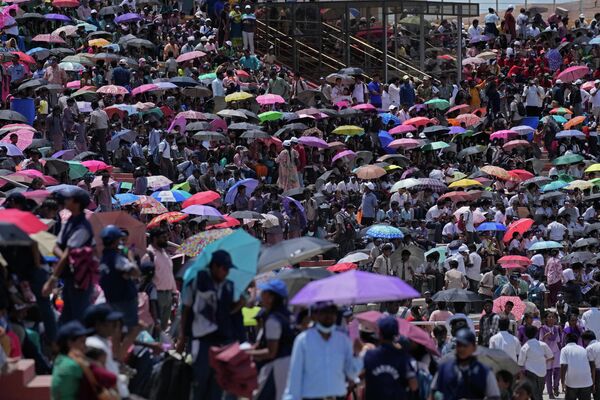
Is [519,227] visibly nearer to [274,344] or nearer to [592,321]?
[592,321]

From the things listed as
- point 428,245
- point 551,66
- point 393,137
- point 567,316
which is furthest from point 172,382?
point 551,66

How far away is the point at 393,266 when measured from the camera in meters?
26.3

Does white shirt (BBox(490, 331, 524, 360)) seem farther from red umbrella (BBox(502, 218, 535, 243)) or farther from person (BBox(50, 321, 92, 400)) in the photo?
person (BBox(50, 321, 92, 400))

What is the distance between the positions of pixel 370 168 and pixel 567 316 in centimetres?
811

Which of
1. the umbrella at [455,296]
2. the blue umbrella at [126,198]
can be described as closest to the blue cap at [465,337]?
the umbrella at [455,296]

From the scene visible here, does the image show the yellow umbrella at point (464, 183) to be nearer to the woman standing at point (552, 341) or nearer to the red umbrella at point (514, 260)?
the red umbrella at point (514, 260)

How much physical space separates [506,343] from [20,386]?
8.79 meters

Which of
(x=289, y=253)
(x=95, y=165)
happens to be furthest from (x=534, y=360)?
(x=95, y=165)

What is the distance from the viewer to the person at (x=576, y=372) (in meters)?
22.9

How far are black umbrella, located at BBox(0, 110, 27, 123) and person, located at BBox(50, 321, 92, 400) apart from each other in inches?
712

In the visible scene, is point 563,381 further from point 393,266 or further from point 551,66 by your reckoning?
point 551,66

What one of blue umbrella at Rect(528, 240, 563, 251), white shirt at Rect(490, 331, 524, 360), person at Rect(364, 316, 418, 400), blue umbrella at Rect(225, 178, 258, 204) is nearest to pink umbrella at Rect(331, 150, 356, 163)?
blue umbrella at Rect(225, 178, 258, 204)

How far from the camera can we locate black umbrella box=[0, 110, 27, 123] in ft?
99.4

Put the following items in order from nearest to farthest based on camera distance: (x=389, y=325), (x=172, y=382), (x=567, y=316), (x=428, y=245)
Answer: (x=389, y=325) → (x=172, y=382) → (x=567, y=316) → (x=428, y=245)
